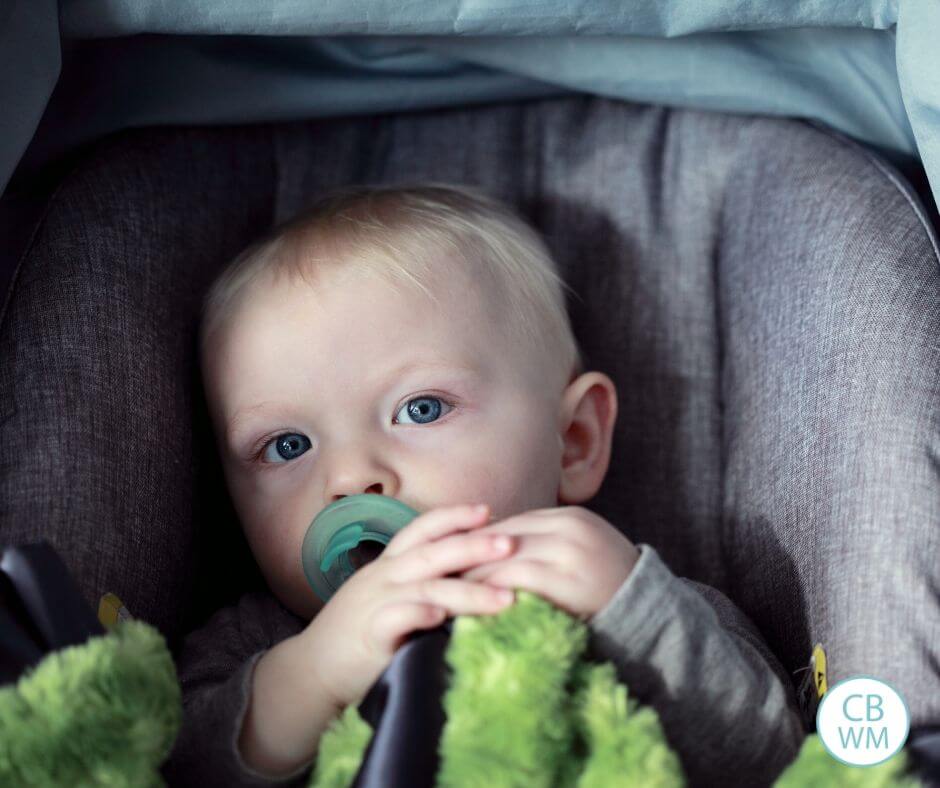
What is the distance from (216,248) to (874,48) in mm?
882

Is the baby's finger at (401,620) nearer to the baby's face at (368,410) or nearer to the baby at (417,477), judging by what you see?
the baby at (417,477)

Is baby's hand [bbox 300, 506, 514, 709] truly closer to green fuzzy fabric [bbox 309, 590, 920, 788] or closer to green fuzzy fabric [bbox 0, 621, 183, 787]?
green fuzzy fabric [bbox 309, 590, 920, 788]

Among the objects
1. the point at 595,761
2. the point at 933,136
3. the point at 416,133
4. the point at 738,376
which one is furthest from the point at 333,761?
the point at 416,133

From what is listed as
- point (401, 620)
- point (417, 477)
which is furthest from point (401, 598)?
point (417, 477)

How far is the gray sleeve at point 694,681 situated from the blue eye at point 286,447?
0.45 meters

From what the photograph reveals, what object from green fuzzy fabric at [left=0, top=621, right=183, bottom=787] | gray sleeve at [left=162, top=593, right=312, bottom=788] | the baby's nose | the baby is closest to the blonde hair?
the baby

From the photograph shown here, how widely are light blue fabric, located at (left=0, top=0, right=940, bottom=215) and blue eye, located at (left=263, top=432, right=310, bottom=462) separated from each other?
44cm

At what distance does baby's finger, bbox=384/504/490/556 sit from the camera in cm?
103

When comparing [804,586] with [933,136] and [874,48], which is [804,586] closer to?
[933,136]

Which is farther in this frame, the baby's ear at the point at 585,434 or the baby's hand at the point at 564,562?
the baby's ear at the point at 585,434

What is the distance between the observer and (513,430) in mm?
1313

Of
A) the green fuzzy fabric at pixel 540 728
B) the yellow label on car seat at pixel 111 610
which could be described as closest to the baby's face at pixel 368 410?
the yellow label on car seat at pixel 111 610

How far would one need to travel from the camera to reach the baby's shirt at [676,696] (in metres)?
1.02

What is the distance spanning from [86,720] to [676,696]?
1.56 feet
